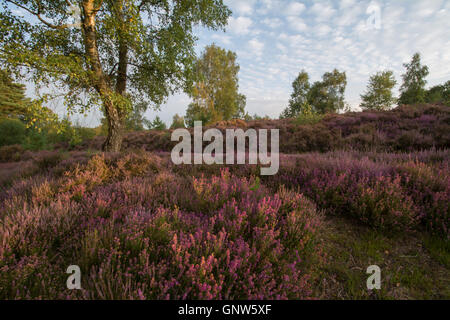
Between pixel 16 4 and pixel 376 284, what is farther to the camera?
pixel 16 4

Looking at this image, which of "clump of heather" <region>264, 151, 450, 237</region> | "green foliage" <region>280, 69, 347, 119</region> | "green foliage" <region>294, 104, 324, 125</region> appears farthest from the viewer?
"green foliage" <region>280, 69, 347, 119</region>

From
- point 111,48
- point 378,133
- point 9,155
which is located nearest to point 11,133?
point 9,155

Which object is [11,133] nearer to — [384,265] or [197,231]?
[197,231]

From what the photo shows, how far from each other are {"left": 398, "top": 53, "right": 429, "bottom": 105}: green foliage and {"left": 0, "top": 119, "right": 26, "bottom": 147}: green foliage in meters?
62.8

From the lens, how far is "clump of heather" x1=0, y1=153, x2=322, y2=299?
130 cm

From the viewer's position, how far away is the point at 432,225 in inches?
98.3

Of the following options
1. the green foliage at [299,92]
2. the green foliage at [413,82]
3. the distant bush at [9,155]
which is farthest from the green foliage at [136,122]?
the green foliage at [413,82]

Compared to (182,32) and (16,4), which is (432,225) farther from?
(16,4)

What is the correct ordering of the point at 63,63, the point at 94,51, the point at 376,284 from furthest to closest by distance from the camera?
the point at 94,51 → the point at 63,63 → the point at 376,284

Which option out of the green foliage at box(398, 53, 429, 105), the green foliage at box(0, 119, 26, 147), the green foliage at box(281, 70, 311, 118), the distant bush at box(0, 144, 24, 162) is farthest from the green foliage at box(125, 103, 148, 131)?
the green foliage at box(398, 53, 429, 105)

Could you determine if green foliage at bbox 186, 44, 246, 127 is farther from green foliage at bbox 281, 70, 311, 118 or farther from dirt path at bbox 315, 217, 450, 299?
dirt path at bbox 315, 217, 450, 299

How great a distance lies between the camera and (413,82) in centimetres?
3650
